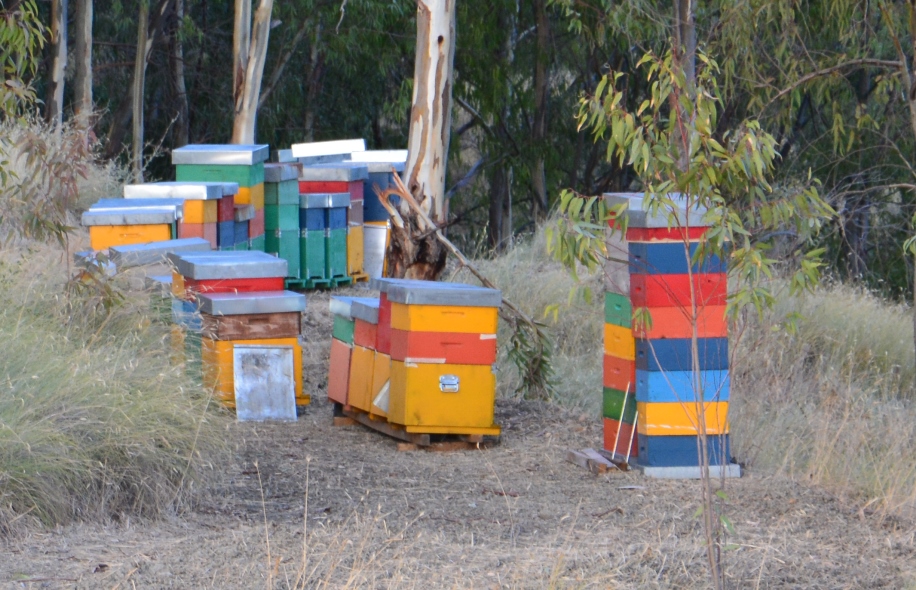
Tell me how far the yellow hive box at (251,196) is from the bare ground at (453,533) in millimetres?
4230

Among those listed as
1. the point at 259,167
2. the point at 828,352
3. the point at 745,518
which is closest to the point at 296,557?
the point at 745,518

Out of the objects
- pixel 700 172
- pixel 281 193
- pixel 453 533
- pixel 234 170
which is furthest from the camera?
pixel 281 193

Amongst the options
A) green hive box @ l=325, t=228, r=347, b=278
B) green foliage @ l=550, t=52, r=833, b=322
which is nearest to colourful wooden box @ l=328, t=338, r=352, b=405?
green foliage @ l=550, t=52, r=833, b=322

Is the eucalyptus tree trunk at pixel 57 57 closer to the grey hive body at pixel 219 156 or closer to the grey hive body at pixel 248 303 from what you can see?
the grey hive body at pixel 219 156

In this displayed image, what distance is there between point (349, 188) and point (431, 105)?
265 cm

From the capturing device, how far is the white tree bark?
8898 mm

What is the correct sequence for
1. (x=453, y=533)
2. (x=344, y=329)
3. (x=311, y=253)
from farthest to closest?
(x=311, y=253)
(x=344, y=329)
(x=453, y=533)

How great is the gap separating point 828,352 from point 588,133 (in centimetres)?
1145

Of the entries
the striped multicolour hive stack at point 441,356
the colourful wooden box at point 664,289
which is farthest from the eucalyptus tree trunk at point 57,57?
the colourful wooden box at point 664,289

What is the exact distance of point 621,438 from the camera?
5.91 metres

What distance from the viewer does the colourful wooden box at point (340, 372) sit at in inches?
272

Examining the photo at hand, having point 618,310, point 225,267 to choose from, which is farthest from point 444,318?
point 225,267

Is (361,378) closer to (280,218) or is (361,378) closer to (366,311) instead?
(366,311)

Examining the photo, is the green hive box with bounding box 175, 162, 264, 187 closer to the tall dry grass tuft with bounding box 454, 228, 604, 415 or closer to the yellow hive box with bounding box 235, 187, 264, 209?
the yellow hive box with bounding box 235, 187, 264, 209
